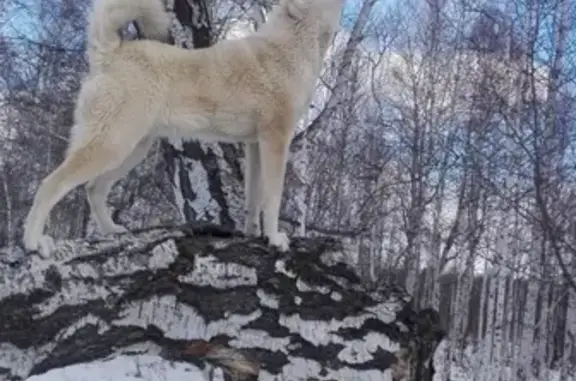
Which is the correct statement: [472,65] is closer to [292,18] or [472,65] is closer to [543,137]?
[543,137]

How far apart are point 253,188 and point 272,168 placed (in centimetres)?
43

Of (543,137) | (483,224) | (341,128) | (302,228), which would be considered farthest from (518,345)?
(302,228)

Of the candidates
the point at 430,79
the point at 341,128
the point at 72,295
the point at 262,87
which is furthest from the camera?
the point at 430,79

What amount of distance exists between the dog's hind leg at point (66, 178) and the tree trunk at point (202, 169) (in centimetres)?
220

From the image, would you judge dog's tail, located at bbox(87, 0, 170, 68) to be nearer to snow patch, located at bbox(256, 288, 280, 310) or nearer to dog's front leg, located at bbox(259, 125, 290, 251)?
dog's front leg, located at bbox(259, 125, 290, 251)

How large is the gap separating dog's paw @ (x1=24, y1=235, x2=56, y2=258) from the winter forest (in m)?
2.41

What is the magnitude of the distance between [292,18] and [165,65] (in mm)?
1003

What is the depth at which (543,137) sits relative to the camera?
9094 millimetres

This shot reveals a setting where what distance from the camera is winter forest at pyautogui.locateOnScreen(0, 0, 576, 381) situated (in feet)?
29.1

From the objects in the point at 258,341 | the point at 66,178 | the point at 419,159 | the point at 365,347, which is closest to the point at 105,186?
the point at 66,178

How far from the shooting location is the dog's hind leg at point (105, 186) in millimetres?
4891

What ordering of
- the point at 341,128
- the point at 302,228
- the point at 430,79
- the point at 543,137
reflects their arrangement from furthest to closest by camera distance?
the point at 430,79
the point at 341,128
the point at 543,137
the point at 302,228

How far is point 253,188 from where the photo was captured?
202 inches

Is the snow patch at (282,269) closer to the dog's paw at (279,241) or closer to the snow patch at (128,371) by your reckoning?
the dog's paw at (279,241)
